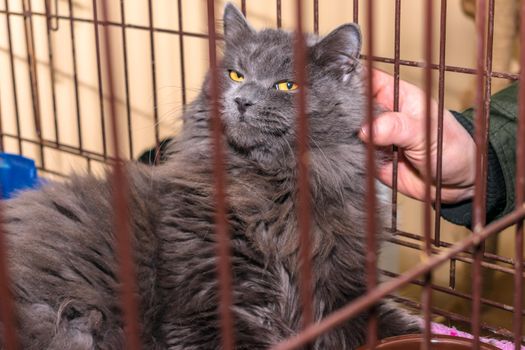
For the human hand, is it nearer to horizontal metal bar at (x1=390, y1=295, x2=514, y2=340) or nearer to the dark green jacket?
the dark green jacket

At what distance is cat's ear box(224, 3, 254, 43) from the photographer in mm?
1508

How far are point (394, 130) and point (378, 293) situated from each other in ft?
2.18

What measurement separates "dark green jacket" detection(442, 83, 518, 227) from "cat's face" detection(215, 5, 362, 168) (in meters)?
0.44

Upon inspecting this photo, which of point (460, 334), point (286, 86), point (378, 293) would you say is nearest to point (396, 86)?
point (286, 86)

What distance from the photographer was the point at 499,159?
5.58ft

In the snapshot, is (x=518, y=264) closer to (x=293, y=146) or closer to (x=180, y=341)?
(x=293, y=146)

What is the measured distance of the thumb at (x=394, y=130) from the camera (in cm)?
141

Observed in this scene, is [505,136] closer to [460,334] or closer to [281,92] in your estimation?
[460,334]

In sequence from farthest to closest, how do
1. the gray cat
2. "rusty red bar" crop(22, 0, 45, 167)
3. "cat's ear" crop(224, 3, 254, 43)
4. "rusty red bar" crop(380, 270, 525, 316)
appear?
"rusty red bar" crop(22, 0, 45, 167)
"cat's ear" crop(224, 3, 254, 43)
"rusty red bar" crop(380, 270, 525, 316)
the gray cat

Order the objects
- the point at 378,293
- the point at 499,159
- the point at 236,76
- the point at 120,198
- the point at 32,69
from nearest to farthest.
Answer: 1. the point at 120,198
2. the point at 378,293
3. the point at 236,76
4. the point at 499,159
5. the point at 32,69

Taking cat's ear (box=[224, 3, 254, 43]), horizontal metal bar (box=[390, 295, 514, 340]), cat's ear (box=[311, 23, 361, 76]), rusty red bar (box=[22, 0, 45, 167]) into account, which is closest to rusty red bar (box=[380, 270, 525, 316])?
horizontal metal bar (box=[390, 295, 514, 340])

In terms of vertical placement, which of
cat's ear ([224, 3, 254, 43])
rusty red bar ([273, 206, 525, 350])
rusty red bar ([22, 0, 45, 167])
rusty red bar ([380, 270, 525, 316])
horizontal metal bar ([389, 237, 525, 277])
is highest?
rusty red bar ([22, 0, 45, 167])

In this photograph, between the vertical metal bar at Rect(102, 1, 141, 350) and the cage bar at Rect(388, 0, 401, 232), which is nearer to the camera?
the vertical metal bar at Rect(102, 1, 141, 350)

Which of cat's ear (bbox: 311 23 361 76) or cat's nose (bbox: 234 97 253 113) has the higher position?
cat's ear (bbox: 311 23 361 76)
